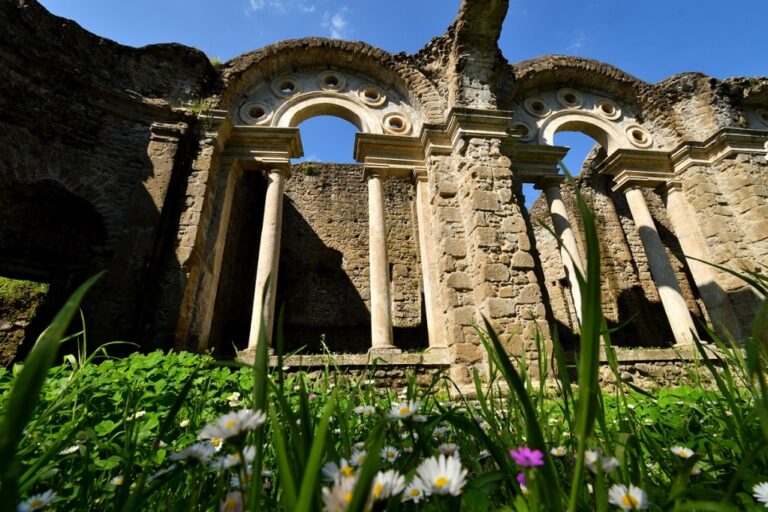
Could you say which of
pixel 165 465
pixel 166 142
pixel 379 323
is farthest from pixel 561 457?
pixel 166 142

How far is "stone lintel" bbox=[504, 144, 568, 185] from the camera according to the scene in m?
7.74

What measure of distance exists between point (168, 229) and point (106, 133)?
2.00 m

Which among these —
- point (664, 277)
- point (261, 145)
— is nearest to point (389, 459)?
point (261, 145)

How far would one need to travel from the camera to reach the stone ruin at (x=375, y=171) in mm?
5508

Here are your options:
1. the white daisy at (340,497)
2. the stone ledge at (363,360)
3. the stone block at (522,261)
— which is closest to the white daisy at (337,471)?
the white daisy at (340,497)

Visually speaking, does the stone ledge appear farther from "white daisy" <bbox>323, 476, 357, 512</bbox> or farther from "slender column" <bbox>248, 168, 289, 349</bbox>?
"white daisy" <bbox>323, 476, 357, 512</bbox>

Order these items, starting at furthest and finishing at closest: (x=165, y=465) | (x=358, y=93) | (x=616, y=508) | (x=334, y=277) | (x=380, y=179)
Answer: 1. (x=334, y=277)
2. (x=358, y=93)
3. (x=380, y=179)
4. (x=165, y=465)
5. (x=616, y=508)

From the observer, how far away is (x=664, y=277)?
7.35m

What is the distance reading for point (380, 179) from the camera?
712 cm

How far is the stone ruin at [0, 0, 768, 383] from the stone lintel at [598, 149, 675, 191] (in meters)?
0.04

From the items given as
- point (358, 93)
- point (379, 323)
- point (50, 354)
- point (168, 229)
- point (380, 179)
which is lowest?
point (50, 354)

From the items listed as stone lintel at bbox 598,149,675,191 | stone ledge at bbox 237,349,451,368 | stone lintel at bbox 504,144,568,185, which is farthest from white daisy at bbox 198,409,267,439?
stone lintel at bbox 598,149,675,191

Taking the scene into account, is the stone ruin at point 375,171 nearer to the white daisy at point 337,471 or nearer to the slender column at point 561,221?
the slender column at point 561,221

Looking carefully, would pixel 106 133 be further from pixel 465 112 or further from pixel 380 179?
pixel 465 112
